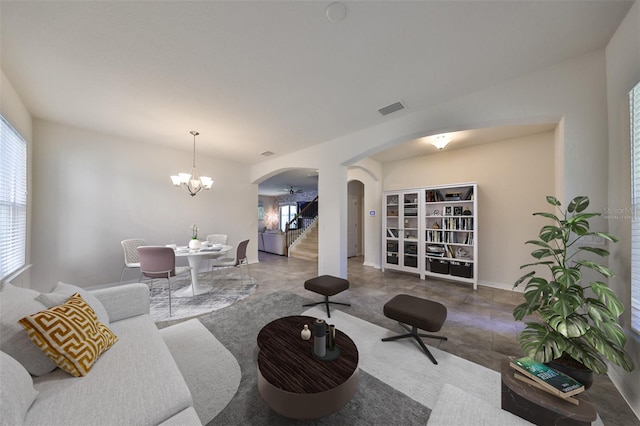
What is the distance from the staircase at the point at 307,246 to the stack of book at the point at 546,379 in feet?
18.2

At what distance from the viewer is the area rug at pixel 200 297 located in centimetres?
301

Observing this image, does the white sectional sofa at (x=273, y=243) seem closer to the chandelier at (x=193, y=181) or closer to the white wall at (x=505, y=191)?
the chandelier at (x=193, y=181)

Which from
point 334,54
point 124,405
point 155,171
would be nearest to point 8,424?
point 124,405

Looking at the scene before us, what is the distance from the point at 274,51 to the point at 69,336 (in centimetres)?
261

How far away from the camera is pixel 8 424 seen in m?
0.79

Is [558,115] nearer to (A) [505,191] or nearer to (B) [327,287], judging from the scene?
(A) [505,191]

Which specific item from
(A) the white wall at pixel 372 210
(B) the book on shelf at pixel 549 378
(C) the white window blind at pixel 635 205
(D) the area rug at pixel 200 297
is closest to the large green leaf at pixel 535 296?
(B) the book on shelf at pixel 549 378

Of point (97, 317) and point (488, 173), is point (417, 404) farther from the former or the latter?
point (488, 173)

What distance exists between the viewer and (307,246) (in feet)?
24.7

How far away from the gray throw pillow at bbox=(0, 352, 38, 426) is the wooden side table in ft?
7.87

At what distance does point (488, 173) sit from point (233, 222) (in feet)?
19.9

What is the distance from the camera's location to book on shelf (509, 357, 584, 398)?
1.22m

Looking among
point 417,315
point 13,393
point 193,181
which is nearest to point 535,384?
point 417,315

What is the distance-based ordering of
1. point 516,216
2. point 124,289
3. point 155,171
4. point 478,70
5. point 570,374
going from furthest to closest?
1. point 155,171
2. point 516,216
3. point 478,70
4. point 124,289
5. point 570,374
